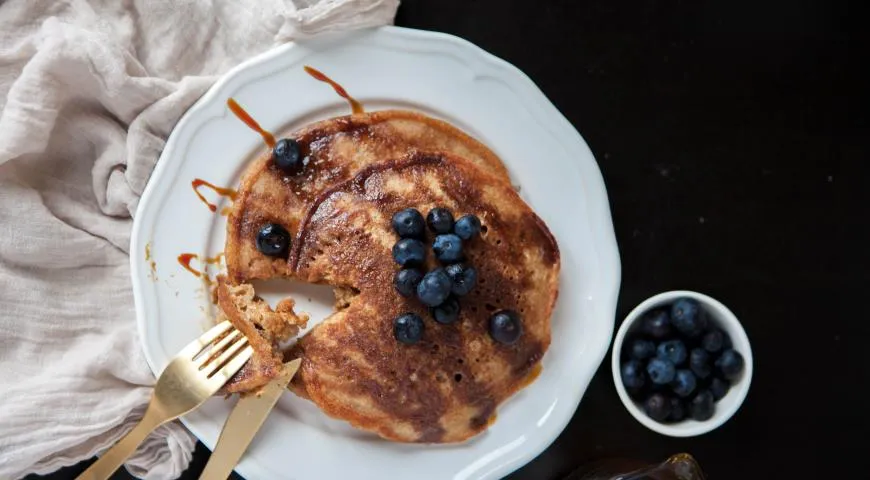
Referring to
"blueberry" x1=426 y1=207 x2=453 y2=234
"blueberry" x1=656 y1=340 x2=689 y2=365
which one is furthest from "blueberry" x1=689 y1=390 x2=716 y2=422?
"blueberry" x1=426 y1=207 x2=453 y2=234

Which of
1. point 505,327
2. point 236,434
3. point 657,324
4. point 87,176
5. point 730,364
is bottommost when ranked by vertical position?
A: point 730,364

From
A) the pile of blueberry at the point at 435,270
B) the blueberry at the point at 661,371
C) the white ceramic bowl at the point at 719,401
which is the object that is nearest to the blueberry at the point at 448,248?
the pile of blueberry at the point at 435,270

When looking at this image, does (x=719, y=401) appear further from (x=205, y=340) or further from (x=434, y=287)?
(x=205, y=340)

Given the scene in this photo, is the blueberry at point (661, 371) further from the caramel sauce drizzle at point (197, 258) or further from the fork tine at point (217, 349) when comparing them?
the caramel sauce drizzle at point (197, 258)

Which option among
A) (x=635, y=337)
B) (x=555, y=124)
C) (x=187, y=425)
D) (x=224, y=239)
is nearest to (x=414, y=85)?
(x=555, y=124)

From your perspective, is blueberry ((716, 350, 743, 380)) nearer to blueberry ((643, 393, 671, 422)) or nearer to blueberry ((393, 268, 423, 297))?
blueberry ((643, 393, 671, 422))

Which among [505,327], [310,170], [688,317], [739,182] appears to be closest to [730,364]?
[688,317]

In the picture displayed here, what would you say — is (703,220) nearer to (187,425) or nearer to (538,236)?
(538,236)
